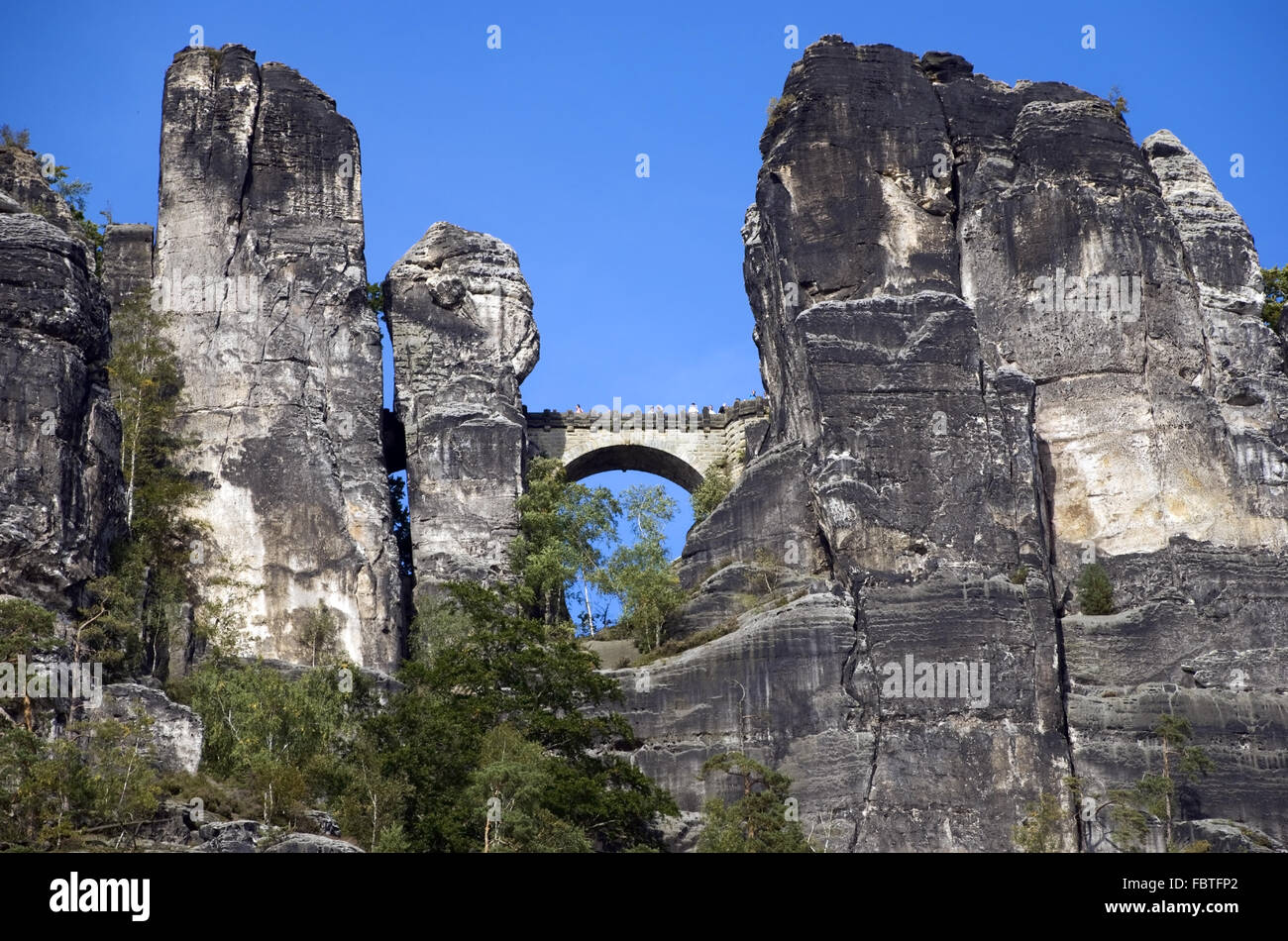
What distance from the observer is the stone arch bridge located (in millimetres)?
71875

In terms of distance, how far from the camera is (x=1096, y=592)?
2169 inches

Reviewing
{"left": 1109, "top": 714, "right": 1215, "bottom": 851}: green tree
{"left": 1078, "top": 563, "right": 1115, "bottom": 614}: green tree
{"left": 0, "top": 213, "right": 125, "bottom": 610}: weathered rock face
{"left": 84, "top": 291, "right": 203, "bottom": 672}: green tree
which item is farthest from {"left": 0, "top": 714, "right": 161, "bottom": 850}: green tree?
{"left": 1078, "top": 563, "right": 1115, "bottom": 614}: green tree

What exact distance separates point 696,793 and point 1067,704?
9073 millimetres

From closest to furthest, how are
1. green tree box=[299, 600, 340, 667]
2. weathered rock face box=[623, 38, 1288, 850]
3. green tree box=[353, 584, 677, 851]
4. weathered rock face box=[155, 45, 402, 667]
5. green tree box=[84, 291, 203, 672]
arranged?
green tree box=[353, 584, 677, 851] → weathered rock face box=[623, 38, 1288, 850] → green tree box=[84, 291, 203, 672] → green tree box=[299, 600, 340, 667] → weathered rock face box=[155, 45, 402, 667]

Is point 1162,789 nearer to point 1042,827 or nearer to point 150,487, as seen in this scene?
point 1042,827

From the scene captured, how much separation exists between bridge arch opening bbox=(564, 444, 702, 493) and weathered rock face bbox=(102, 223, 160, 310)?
1575cm

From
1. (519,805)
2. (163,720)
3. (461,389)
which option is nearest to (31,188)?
(461,389)

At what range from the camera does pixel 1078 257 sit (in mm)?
59625

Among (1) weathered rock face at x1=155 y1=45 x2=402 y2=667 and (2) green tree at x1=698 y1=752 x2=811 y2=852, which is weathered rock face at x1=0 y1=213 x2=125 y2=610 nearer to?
(1) weathered rock face at x1=155 y1=45 x2=402 y2=667

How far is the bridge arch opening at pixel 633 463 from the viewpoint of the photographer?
72.3m

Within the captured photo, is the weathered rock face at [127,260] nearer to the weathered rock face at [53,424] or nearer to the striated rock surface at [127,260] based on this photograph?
the striated rock surface at [127,260]

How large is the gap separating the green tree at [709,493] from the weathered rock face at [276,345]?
10.7 metres

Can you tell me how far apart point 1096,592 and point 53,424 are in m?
25.6
